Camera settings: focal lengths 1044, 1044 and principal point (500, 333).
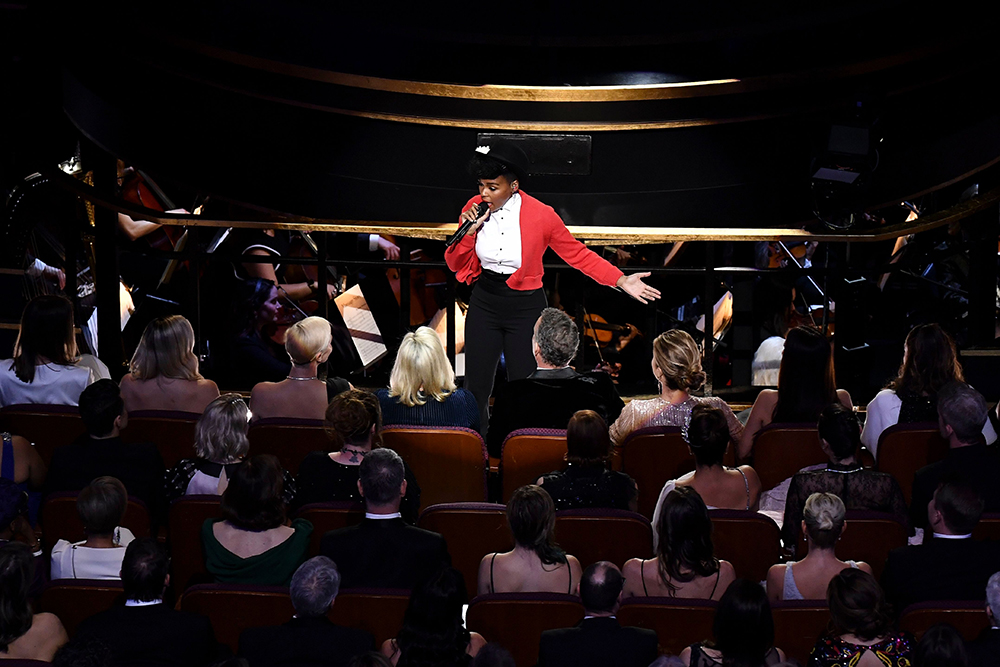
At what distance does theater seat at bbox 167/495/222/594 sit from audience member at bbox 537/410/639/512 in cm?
100

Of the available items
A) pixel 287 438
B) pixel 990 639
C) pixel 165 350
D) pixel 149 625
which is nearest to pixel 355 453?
pixel 287 438

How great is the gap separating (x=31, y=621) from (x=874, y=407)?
9.35 feet

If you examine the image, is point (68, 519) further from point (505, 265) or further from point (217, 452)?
point (505, 265)

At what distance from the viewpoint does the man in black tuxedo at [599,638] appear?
2.38 metres

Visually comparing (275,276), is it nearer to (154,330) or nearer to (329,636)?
(154,330)

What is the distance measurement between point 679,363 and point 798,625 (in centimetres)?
127

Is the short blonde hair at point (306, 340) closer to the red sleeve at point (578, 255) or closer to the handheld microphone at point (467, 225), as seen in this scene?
the handheld microphone at point (467, 225)

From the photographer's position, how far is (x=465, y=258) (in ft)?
14.6

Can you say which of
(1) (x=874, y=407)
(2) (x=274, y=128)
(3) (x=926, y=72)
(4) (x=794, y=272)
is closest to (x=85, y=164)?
(2) (x=274, y=128)

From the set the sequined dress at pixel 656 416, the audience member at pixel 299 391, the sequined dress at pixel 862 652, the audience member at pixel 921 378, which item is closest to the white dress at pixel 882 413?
the audience member at pixel 921 378

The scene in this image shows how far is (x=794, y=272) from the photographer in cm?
494

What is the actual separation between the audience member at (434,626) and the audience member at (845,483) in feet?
3.95

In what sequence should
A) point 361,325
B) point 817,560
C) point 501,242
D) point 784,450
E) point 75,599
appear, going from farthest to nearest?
point 361,325 → point 501,242 → point 784,450 → point 817,560 → point 75,599

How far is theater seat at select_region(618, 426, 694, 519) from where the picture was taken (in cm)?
346
